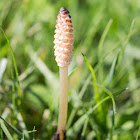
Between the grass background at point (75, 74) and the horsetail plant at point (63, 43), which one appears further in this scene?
the grass background at point (75, 74)

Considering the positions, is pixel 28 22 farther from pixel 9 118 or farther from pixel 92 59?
pixel 9 118

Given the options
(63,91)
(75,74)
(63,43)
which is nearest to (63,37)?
(63,43)

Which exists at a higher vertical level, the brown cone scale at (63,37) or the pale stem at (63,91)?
the brown cone scale at (63,37)

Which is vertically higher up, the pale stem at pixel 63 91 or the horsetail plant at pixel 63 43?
the horsetail plant at pixel 63 43

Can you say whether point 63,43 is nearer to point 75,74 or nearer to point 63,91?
point 63,91

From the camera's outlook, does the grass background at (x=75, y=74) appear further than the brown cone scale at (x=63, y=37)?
Yes

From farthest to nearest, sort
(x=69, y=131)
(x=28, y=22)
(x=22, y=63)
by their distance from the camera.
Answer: (x=28, y=22), (x=22, y=63), (x=69, y=131)

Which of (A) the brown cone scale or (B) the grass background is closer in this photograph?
(A) the brown cone scale

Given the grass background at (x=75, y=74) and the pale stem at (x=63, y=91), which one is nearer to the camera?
the pale stem at (x=63, y=91)

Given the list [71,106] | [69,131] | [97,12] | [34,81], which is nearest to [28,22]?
[34,81]
